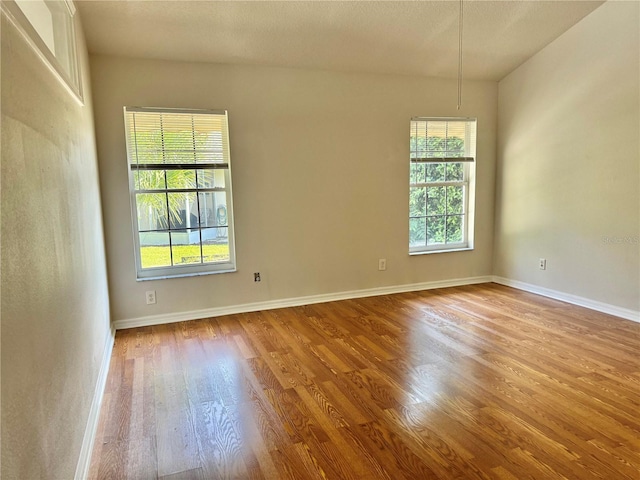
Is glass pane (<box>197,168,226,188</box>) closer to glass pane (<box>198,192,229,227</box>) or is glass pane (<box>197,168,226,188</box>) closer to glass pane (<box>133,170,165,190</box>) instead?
glass pane (<box>198,192,229,227</box>)

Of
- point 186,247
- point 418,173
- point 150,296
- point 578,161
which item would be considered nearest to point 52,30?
point 186,247

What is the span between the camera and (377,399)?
2426 millimetres

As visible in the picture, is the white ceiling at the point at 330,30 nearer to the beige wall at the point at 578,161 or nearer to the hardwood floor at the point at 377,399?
the beige wall at the point at 578,161

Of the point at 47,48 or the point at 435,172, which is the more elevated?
the point at 47,48

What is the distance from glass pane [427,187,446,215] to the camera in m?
4.93

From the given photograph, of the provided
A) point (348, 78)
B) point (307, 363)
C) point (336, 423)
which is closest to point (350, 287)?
point (307, 363)

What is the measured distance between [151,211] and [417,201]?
9.41ft

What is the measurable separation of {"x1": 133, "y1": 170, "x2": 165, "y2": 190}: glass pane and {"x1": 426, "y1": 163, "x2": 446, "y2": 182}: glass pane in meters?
2.90

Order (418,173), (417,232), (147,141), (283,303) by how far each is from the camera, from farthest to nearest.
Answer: (417,232), (418,173), (283,303), (147,141)

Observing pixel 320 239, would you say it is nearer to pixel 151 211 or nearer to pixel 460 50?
pixel 151 211

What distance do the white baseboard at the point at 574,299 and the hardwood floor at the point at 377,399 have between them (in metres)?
0.12

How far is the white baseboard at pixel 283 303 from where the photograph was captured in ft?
12.7

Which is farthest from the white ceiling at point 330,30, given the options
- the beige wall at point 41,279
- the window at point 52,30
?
the beige wall at point 41,279

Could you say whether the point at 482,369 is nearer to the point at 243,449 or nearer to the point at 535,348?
the point at 535,348
